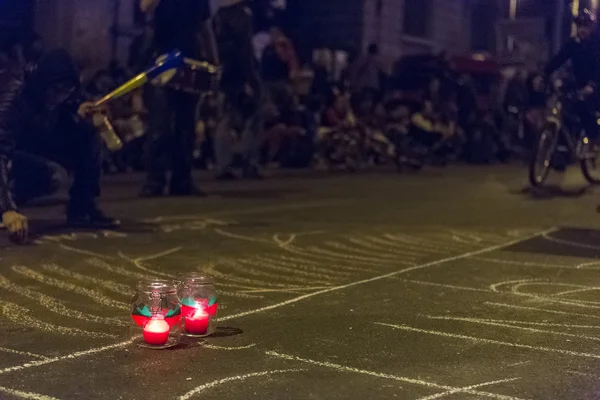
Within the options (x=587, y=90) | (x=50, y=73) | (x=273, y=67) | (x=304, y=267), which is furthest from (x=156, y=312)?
(x=273, y=67)

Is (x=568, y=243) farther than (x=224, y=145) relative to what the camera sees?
No

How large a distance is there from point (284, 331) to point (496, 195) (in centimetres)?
681

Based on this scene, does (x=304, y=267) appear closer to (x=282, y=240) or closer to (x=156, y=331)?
(x=282, y=240)

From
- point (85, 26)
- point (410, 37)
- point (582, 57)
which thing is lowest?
point (582, 57)

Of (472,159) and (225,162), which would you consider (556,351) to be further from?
(472,159)

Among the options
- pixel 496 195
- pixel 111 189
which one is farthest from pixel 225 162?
pixel 496 195

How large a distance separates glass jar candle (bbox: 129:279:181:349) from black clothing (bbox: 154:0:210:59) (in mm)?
5777

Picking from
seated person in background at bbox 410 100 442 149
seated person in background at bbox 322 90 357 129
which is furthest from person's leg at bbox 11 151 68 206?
seated person in background at bbox 410 100 442 149

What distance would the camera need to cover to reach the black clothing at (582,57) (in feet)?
31.6

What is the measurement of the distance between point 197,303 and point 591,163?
835 cm

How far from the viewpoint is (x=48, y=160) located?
7.69 meters

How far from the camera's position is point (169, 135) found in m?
9.58

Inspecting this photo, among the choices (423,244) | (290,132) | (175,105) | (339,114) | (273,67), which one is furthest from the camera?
(273,67)

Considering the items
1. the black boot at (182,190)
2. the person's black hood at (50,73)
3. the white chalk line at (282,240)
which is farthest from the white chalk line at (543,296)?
the black boot at (182,190)
